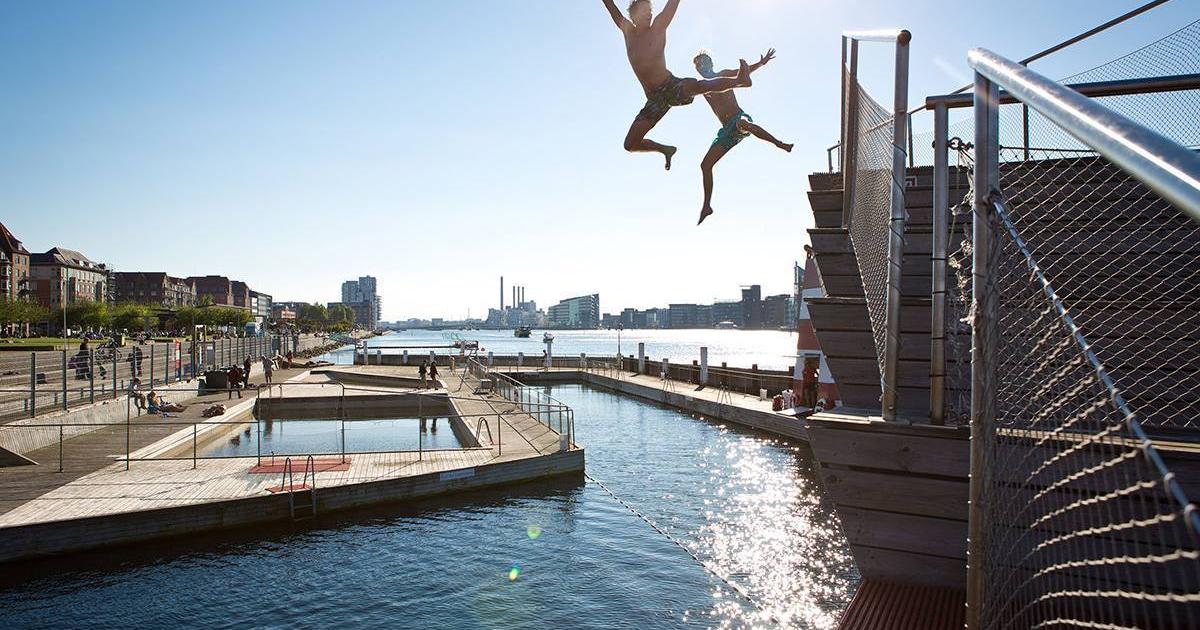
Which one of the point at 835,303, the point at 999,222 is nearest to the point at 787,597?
the point at 835,303

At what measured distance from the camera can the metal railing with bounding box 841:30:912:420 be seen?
5855mm

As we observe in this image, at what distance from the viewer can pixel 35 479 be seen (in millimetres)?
16266

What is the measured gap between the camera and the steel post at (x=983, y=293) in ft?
12.4

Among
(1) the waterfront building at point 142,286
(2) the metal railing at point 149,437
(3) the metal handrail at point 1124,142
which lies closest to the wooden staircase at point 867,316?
(3) the metal handrail at point 1124,142

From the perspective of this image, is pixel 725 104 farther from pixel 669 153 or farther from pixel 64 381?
pixel 64 381

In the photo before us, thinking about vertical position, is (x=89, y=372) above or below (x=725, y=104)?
below

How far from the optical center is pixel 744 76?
6348 mm

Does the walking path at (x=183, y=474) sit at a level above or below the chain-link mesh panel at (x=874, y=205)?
below

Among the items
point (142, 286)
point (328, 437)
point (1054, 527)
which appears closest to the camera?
point (1054, 527)

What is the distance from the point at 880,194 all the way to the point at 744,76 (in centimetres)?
199

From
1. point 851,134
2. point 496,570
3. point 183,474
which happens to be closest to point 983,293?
point 851,134

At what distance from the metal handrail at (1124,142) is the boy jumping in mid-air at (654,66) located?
13.2ft

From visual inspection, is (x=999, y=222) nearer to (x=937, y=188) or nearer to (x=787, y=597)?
(x=937, y=188)

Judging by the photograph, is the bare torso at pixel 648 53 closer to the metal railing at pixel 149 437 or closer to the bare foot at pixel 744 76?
the bare foot at pixel 744 76
